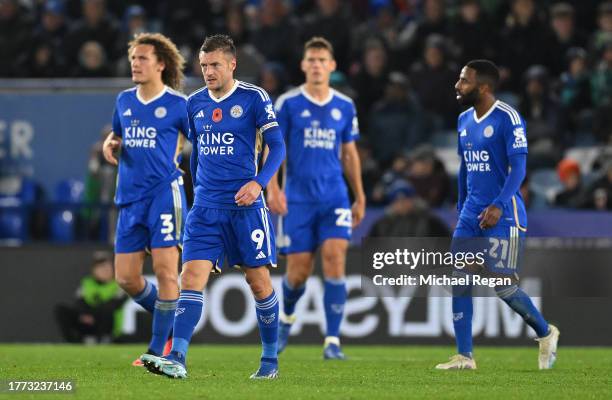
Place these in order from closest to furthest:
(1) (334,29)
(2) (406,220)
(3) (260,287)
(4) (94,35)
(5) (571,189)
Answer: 1. (3) (260,287)
2. (2) (406,220)
3. (5) (571,189)
4. (1) (334,29)
5. (4) (94,35)

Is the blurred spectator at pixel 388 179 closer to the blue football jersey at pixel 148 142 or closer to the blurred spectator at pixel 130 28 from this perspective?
the blurred spectator at pixel 130 28

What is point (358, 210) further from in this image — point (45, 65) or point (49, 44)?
point (49, 44)

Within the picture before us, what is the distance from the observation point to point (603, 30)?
1881 centimetres

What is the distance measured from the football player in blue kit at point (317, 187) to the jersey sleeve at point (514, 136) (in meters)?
2.41

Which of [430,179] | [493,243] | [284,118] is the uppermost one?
[284,118]

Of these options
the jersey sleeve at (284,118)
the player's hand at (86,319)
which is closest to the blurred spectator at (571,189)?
the jersey sleeve at (284,118)

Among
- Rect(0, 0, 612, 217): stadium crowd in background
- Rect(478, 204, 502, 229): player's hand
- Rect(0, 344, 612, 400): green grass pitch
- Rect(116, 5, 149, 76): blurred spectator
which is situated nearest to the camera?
Rect(0, 344, 612, 400): green grass pitch

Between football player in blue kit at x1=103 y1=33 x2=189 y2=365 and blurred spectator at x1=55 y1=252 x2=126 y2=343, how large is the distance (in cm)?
507

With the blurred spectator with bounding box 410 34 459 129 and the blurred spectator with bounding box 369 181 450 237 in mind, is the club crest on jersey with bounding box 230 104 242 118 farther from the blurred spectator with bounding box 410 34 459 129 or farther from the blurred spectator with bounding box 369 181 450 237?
the blurred spectator with bounding box 410 34 459 129

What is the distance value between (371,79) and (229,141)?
394 inches

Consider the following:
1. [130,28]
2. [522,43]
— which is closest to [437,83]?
[522,43]

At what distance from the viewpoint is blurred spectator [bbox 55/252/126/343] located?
1595cm

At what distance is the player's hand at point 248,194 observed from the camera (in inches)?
349

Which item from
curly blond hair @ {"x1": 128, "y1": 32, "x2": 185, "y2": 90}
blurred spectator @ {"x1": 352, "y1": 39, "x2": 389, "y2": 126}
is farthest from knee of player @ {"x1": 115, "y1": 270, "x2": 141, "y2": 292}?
blurred spectator @ {"x1": 352, "y1": 39, "x2": 389, "y2": 126}
